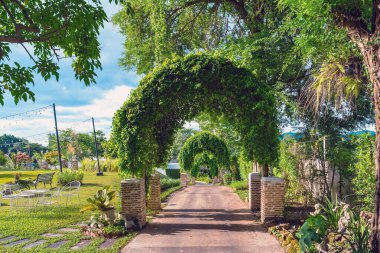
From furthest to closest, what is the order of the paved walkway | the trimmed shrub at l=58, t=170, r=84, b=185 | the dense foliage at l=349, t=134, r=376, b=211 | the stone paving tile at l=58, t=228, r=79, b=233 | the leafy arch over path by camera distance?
the trimmed shrub at l=58, t=170, r=84, b=185, the leafy arch over path, the stone paving tile at l=58, t=228, r=79, b=233, the dense foliage at l=349, t=134, r=376, b=211, the paved walkway

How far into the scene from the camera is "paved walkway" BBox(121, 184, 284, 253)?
6.31m

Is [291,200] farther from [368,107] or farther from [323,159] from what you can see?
[368,107]

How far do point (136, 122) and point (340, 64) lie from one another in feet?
16.6

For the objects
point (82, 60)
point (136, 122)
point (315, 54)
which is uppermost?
point (315, 54)

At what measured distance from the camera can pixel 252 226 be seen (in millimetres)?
8328

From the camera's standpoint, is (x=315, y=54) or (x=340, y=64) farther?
(x=315, y=54)

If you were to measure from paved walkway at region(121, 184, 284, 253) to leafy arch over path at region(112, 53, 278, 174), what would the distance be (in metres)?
1.77

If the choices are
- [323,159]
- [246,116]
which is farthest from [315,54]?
[323,159]

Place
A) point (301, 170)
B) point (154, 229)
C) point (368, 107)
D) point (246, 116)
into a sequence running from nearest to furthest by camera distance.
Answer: point (154, 229) < point (246, 116) < point (301, 170) < point (368, 107)

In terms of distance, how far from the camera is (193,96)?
8.83m

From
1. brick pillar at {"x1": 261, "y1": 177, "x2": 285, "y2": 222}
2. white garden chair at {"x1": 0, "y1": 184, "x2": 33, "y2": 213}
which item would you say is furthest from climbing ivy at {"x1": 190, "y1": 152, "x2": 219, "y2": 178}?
brick pillar at {"x1": 261, "y1": 177, "x2": 285, "y2": 222}

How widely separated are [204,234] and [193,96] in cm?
356

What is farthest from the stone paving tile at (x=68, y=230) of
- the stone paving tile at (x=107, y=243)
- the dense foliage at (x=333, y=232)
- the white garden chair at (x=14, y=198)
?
the dense foliage at (x=333, y=232)

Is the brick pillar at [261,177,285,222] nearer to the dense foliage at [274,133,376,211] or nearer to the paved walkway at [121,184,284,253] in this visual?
the paved walkway at [121,184,284,253]
